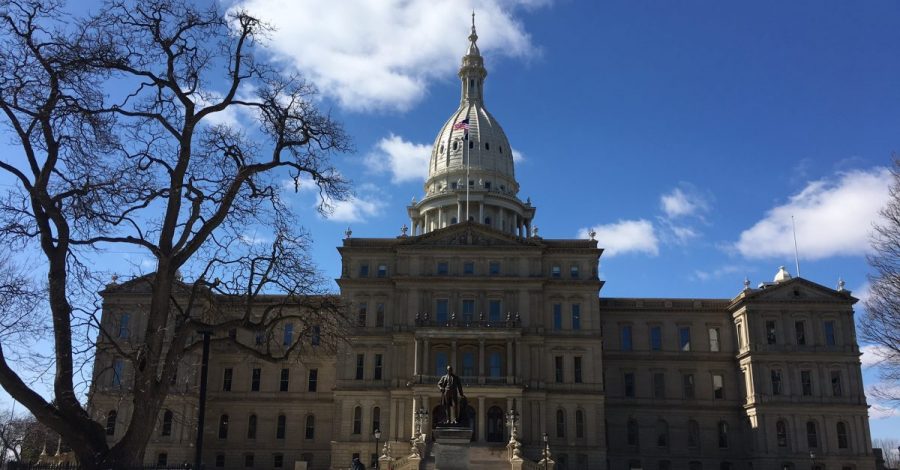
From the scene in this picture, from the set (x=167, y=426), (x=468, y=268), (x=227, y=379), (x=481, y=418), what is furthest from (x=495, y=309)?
(x=167, y=426)

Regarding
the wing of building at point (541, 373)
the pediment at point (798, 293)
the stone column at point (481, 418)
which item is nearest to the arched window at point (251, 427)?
the wing of building at point (541, 373)

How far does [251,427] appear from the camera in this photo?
7069cm

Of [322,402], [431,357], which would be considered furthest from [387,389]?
[322,402]

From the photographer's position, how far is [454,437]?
27.6 m

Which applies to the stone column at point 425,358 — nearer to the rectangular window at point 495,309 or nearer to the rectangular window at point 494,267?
the rectangular window at point 495,309

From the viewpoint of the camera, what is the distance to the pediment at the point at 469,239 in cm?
6762

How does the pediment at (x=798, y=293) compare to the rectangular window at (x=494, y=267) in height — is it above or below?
below

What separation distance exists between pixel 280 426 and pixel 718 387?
39877 mm

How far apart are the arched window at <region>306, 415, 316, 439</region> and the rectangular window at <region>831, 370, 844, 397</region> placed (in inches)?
1773

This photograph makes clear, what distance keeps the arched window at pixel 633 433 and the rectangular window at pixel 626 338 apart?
6.67m

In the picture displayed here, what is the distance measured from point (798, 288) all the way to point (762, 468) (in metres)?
16.0

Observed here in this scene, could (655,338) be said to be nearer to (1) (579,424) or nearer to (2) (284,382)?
(1) (579,424)

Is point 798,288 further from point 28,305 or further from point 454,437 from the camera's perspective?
point 28,305

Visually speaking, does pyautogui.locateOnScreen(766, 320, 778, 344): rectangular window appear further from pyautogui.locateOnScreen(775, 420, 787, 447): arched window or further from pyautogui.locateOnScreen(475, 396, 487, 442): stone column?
pyautogui.locateOnScreen(475, 396, 487, 442): stone column
